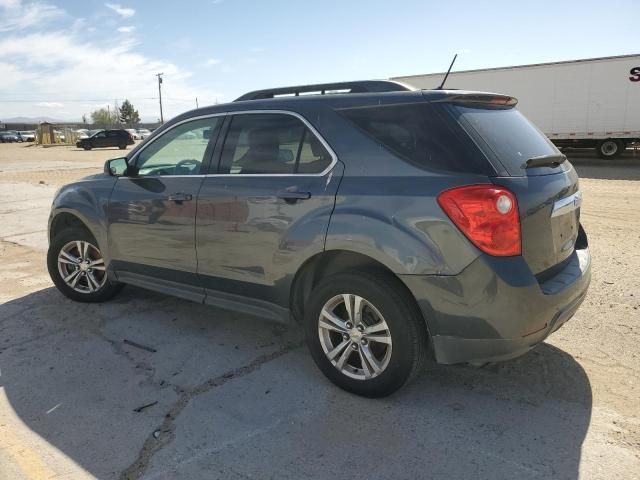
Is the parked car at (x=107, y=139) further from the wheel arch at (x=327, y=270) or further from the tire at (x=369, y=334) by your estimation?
the tire at (x=369, y=334)

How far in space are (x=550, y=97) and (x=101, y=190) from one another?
61.9 ft

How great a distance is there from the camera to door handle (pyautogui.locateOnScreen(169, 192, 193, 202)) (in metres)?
3.86

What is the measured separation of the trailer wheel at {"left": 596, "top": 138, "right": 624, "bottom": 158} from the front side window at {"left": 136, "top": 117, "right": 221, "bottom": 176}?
19.4 meters

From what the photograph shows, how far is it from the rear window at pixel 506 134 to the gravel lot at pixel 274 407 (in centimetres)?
144

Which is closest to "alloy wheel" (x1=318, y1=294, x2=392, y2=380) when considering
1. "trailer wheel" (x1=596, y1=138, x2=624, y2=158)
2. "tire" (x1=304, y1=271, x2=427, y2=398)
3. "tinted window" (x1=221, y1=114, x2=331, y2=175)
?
"tire" (x1=304, y1=271, x2=427, y2=398)

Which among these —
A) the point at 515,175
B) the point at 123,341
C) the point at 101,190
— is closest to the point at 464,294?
the point at 515,175

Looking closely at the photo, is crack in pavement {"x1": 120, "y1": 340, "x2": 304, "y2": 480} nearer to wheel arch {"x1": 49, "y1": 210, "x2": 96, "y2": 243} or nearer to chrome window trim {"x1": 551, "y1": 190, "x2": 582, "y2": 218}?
chrome window trim {"x1": 551, "y1": 190, "x2": 582, "y2": 218}

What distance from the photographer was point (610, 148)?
19812 millimetres

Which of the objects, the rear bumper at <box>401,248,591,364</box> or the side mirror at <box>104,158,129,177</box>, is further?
the side mirror at <box>104,158,129,177</box>

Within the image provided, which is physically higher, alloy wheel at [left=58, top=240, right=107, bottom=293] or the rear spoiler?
the rear spoiler

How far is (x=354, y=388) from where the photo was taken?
3.19 m

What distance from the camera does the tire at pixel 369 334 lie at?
9.61 ft

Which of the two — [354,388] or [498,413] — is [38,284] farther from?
[498,413]

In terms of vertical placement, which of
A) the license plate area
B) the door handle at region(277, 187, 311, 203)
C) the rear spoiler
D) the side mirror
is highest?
the rear spoiler
